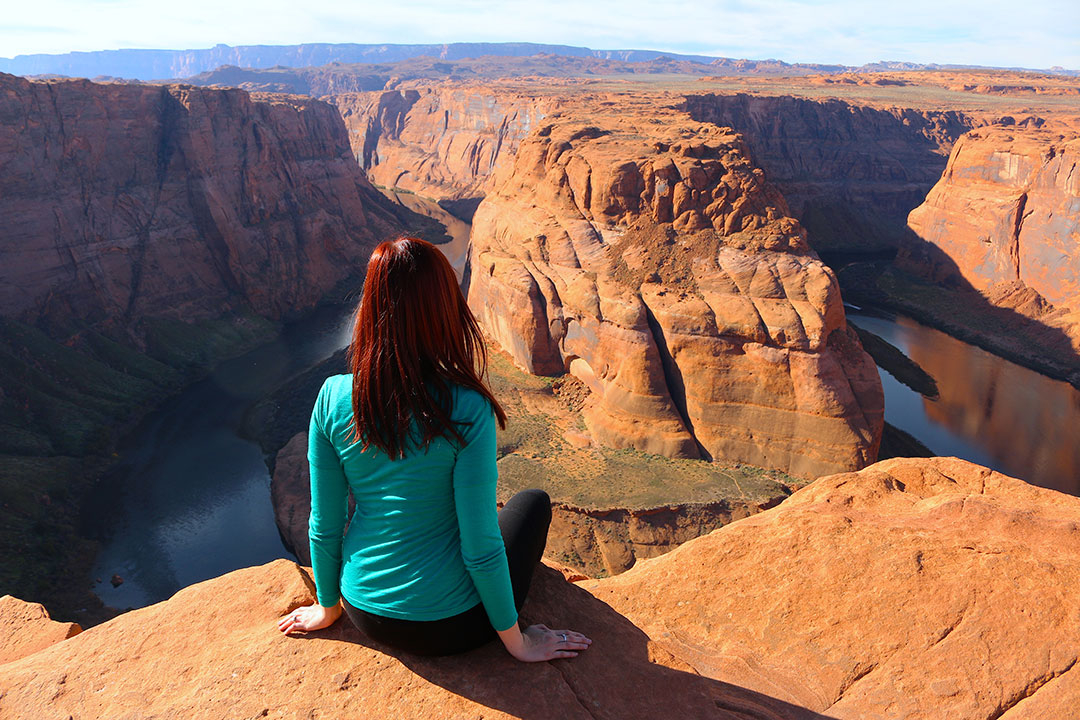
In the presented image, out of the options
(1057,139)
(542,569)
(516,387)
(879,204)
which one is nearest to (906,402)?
(516,387)

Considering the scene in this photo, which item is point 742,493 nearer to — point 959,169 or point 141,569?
point 141,569

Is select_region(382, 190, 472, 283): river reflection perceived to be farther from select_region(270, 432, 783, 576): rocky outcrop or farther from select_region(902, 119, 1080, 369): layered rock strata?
select_region(270, 432, 783, 576): rocky outcrop

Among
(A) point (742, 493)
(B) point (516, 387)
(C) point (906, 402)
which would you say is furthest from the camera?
(C) point (906, 402)

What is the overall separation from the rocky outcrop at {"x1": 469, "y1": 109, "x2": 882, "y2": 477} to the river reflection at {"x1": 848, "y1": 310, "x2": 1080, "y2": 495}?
15.8m

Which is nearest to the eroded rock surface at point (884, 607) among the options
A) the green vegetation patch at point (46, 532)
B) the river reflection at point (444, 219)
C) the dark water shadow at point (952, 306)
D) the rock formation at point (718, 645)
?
the rock formation at point (718, 645)

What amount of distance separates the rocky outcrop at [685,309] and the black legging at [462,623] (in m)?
26.7

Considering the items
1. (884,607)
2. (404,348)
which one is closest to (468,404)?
(404,348)

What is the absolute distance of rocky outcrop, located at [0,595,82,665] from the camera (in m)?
7.55

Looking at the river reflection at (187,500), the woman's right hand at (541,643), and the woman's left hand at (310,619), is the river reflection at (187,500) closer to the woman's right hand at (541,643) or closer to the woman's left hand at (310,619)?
the woman's left hand at (310,619)

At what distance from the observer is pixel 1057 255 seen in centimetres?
5975

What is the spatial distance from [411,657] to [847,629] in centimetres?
489

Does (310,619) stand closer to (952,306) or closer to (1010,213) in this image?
(952,306)

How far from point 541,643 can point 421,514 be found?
5.23 feet

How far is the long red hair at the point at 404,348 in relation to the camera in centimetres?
463
